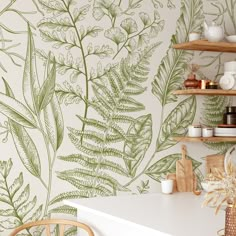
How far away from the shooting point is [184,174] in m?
3.37

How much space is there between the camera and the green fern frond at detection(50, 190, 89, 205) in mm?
2977

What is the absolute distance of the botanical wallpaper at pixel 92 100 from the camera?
9.43 ft

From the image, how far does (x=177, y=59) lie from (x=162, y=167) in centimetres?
72

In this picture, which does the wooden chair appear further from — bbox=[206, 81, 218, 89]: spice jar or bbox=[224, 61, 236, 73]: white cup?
bbox=[224, 61, 236, 73]: white cup

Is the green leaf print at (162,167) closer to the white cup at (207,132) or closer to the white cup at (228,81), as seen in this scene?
the white cup at (207,132)

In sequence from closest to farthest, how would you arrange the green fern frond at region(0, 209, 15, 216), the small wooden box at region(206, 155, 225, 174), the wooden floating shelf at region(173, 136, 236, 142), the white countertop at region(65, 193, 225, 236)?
the white countertop at region(65, 193, 225, 236) < the green fern frond at region(0, 209, 15, 216) < the wooden floating shelf at region(173, 136, 236, 142) < the small wooden box at region(206, 155, 225, 174)

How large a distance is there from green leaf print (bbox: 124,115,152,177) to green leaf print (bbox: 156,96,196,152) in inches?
3.9

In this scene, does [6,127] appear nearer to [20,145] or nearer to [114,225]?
[20,145]

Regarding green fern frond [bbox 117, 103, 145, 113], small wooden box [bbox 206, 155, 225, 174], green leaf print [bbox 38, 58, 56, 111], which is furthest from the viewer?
small wooden box [bbox 206, 155, 225, 174]

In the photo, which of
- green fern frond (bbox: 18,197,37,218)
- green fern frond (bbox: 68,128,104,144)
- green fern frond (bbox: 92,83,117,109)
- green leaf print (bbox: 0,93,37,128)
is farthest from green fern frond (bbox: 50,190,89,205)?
green fern frond (bbox: 92,83,117,109)

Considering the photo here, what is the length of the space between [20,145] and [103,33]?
852 millimetres

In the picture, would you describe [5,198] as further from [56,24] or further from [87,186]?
[56,24]

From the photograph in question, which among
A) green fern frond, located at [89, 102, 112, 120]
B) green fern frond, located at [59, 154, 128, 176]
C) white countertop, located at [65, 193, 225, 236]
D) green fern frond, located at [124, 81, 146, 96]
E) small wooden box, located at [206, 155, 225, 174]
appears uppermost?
green fern frond, located at [124, 81, 146, 96]

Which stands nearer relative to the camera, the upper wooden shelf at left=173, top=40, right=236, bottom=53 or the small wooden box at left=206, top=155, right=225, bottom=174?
the upper wooden shelf at left=173, top=40, right=236, bottom=53
